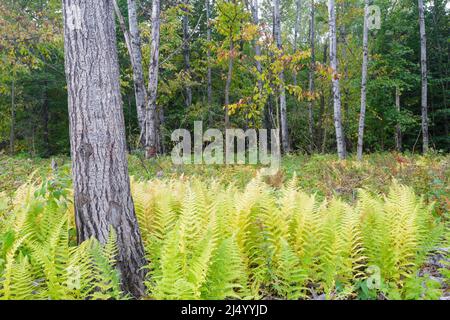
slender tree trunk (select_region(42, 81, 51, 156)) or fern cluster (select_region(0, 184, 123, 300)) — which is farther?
slender tree trunk (select_region(42, 81, 51, 156))

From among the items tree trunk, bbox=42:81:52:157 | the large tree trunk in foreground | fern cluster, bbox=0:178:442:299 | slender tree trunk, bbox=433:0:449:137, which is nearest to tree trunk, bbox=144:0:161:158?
fern cluster, bbox=0:178:442:299

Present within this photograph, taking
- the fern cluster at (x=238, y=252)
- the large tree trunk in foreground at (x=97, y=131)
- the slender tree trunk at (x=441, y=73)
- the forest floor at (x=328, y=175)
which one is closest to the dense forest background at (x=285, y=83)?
the slender tree trunk at (x=441, y=73)

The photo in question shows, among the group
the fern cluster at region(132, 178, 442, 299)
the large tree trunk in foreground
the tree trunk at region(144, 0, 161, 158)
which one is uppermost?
the tree trunk at region(144, 0, 161, 158)

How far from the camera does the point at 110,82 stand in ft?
10.3

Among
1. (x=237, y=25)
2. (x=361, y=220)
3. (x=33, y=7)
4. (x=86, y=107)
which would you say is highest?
(x=33, y=7)

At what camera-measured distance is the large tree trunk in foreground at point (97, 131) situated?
3057 millimetres

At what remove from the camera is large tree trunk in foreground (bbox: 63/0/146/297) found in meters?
3.06

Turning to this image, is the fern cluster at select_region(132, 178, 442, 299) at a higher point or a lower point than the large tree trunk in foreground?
lower

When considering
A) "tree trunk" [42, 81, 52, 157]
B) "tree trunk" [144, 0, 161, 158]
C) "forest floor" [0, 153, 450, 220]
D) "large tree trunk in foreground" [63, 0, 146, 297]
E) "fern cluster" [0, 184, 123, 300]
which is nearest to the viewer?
"fern cluster" [0, 184, 123, 300]

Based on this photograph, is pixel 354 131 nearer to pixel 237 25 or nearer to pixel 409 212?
pixel 237 25

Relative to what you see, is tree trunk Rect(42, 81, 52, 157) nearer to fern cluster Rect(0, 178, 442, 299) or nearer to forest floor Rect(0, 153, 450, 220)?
forest floor Rect(0, 153, 450, 220)

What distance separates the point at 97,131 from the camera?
121 inches

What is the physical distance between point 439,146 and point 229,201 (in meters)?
21.0
